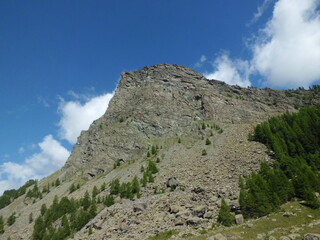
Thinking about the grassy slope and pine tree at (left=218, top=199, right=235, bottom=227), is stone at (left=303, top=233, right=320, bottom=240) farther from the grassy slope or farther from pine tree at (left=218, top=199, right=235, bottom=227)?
pine tree at (left=218, top=199, right=235, bottom=227)

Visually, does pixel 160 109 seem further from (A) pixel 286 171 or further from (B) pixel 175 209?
(B) pixel 175 209

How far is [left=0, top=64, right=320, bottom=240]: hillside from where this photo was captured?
58.2 meters

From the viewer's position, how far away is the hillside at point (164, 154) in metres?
58.2

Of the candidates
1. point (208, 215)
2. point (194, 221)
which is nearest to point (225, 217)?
point (208, 215)

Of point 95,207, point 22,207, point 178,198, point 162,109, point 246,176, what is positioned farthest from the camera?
point 162,109

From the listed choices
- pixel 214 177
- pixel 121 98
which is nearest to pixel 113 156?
pixel 121 98

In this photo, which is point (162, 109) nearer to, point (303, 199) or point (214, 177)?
point (214, 177)

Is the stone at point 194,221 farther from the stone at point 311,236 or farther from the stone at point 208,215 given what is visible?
the stone at point 311,236

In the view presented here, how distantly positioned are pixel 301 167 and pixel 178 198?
31.1 metres

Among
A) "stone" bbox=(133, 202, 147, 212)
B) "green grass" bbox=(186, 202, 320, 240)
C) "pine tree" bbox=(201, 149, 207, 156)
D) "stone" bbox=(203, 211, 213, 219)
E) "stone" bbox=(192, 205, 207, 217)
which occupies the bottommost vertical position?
"green grass" bbox=(186, 202, 320, 240)

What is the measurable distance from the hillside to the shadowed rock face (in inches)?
23.0

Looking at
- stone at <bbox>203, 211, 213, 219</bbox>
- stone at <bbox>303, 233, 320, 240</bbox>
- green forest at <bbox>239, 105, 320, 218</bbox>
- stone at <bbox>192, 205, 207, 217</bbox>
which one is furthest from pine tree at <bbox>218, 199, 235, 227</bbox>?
stone at <bbox>303, 233, 320, 240</bbox>

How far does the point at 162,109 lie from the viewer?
158250 mm

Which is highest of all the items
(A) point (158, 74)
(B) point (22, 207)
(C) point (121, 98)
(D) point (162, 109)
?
(A) point (158, 74)
